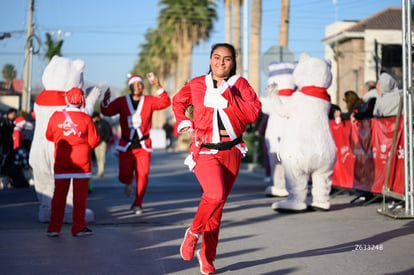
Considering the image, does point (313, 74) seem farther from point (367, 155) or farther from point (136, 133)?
point (136, 133)

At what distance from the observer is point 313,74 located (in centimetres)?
1008

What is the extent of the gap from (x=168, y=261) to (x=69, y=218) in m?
3.22

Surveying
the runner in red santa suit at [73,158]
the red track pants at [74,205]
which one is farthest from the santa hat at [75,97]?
the red track pants at [74,205]

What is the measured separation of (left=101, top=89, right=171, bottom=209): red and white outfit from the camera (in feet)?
33.8

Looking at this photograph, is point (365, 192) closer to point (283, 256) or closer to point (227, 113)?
point (283, 256)

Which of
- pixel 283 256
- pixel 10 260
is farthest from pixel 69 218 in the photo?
pixel 283 256

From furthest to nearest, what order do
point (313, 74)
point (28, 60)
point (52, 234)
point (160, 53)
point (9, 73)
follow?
point (160, 53) → point (28, 60) → point (9, 73) → point (313, 74) → point (52, 234)

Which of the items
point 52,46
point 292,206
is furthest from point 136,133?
point 52,46

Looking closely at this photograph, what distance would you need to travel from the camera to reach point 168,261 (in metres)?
6.50

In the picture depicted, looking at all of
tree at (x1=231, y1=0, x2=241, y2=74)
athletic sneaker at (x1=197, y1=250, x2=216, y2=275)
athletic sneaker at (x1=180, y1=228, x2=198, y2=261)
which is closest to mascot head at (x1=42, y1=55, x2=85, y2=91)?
athletic sneaker at (x1=180, y1=228, x2=198, y2=261)

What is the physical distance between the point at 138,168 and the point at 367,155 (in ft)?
12.7

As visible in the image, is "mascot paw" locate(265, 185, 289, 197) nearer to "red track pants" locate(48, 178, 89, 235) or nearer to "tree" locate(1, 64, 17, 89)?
"red track pants" locate(48, 178, 89, 235)

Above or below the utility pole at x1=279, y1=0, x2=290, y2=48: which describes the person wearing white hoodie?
below

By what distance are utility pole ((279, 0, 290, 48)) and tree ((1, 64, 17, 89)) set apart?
10335 millimetres
